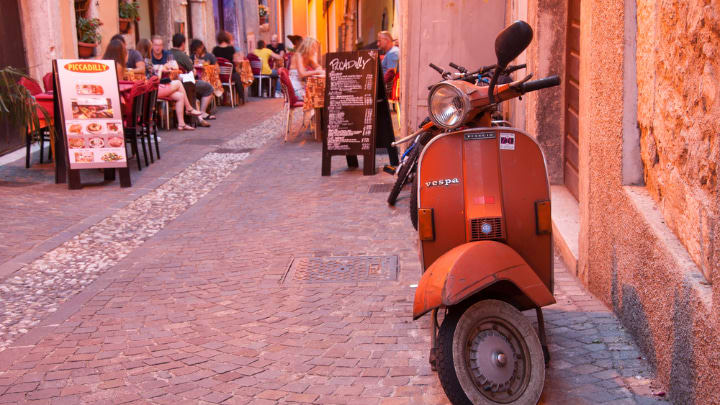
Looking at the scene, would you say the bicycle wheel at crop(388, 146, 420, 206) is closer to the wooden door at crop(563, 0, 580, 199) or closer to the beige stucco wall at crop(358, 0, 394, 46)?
the wooden door at crop(563, 0, 580, 199)

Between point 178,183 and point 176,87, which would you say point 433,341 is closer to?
point 178,183

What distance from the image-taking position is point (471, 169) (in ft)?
12.7

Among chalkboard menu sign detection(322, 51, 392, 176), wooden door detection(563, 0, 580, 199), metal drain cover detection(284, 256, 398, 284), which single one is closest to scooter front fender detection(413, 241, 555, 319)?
metal drain cover detection(284, 256, 398, 284)

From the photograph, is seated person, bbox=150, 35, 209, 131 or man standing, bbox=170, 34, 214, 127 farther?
man standing, bbox=170, 34, 214, 127

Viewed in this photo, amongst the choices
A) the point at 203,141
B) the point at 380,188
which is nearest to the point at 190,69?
the point at 203,141

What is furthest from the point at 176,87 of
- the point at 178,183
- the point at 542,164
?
the point at 542,164

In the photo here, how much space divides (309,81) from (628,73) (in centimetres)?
881

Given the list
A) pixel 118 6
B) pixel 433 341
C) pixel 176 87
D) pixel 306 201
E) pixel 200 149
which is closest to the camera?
pixel 433 341

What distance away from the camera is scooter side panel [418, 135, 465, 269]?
3.89 meters

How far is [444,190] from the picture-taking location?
3924mm

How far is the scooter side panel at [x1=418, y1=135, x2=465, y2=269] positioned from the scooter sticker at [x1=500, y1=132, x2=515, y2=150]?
194 mm

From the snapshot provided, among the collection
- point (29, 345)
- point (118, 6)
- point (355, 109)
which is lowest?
point (29, 345)

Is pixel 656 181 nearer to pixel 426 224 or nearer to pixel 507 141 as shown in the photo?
pixel 507 141

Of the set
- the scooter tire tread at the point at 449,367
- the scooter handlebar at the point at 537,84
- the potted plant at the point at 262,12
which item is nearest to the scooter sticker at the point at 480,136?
the scooter handlebar at the point at 537,84
